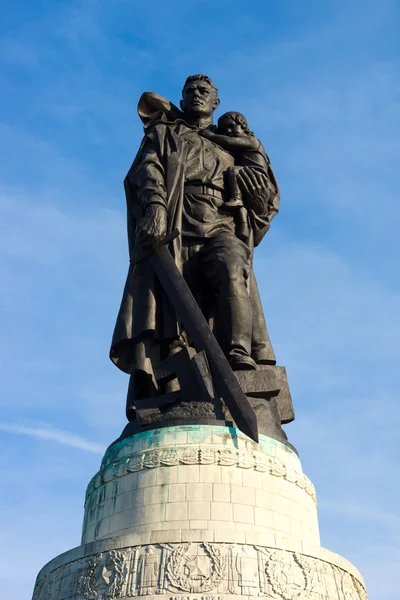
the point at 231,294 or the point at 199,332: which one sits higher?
the point at 231,294

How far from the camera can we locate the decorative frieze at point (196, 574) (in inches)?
356

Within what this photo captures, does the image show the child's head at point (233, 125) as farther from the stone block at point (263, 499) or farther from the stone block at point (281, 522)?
the stone block at point (281, 522)

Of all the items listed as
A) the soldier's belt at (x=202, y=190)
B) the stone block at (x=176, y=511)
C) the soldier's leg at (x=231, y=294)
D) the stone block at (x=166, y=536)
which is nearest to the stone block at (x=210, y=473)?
the stone block at (x=176, y=511)

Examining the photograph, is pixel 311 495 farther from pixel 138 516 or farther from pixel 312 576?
pixel 138 516

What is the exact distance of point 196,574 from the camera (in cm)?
904

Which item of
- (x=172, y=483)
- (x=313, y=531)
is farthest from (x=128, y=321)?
(x=313, y=531)

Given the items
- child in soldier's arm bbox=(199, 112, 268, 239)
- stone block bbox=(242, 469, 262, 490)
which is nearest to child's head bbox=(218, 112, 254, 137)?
child in soldier's arm bbox=(199, 112, 268, 239)

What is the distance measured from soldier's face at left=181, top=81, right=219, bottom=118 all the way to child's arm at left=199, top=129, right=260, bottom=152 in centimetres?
49

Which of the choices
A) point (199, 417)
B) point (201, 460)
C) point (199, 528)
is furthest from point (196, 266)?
point (199, 528)

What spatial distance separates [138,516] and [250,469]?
1.50 meters

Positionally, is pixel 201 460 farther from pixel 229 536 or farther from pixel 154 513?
pixel 229 536

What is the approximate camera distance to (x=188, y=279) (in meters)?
12.8

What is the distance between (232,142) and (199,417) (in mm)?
5552

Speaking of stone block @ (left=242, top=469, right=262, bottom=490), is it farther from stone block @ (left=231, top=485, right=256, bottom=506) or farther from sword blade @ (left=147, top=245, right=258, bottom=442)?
sword blade @ (left=147, top=245, right=258, bottom=442)
